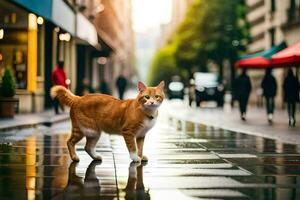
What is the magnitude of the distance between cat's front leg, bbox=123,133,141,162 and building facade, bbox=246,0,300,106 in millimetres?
29427

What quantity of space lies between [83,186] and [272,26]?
39067 mm

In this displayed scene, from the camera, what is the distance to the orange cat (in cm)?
939

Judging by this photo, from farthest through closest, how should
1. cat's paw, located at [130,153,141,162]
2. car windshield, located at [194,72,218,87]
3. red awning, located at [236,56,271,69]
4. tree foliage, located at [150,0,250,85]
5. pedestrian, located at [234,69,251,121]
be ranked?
tree foliage, located at [150,0,250,85] → car windshield, located at [194,72,218,87] → pedestrian, located at [234,69,251,121] → red awning, located at [236,56,271,69] → cat's paw, located at [130,153,141,162]

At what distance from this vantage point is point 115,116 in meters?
9.61

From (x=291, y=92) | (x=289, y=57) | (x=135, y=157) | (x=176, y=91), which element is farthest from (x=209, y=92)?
(x=135, y=157)

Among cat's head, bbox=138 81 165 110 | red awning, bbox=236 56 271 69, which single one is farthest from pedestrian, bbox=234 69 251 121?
cat's head, bbox=138 81 165 110

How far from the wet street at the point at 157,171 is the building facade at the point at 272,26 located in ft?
87.7

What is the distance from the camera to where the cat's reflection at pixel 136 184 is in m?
6.76

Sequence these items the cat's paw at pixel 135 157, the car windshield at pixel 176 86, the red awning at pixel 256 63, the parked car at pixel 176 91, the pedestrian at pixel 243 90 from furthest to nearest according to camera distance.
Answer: the car windshield at pixel 176 86
the parked car at pixel 176 91
the pedestrian at pixel 243 90
the red awning at pixel 256 63
the cat's paw at pixel 135 157

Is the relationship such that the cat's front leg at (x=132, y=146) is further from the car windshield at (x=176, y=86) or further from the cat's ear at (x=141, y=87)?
the car windshield at (x=176, y=86)

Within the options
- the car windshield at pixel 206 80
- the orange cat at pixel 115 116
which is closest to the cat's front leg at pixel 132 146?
the orange cat at pixel 115 116

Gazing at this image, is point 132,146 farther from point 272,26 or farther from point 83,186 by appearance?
point 272,26

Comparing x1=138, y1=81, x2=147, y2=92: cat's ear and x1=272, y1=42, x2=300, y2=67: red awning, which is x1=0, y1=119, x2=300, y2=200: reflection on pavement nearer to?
x1=138, y1=81, x2=147, y2=92: cat's ear

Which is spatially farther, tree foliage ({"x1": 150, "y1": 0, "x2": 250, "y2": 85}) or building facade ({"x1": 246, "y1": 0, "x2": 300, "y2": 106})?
tree foliage ({"x1": 150, "y1": 0, "x2": 250, "y2": 85})
